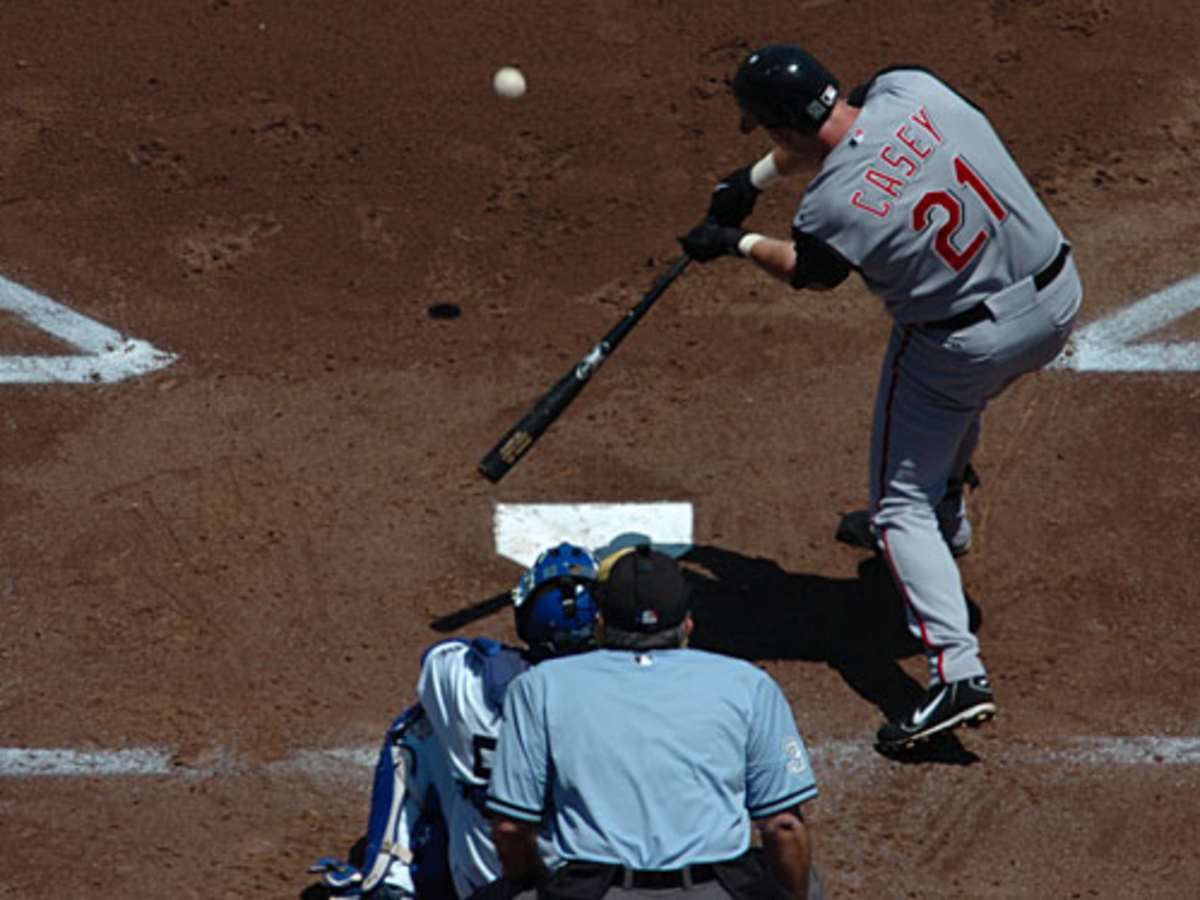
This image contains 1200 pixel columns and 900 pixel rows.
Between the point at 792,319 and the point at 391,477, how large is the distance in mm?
1902

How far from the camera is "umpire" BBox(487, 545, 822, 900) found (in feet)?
14.4

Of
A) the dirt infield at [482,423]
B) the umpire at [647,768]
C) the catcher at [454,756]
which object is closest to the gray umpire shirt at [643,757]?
the umpire at [647,768]

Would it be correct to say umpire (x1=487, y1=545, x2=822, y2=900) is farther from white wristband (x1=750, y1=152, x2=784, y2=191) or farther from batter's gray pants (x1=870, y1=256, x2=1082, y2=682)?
white wristband (x1=750, y1=152, x2=784, y2=191)

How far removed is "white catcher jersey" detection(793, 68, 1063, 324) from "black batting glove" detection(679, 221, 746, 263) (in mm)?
546

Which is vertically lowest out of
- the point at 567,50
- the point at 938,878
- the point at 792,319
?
the point at 938,878

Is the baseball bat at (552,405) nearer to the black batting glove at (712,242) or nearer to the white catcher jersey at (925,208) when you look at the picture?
the black batting glove at (712,242)

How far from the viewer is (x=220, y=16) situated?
31.1 ft

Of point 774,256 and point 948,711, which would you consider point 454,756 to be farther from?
point 774,256

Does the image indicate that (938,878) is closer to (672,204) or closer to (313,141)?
(672,204)

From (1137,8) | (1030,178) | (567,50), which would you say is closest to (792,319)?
(1030,178)

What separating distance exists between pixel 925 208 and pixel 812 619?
162 centimetres

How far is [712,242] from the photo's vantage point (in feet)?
21.5

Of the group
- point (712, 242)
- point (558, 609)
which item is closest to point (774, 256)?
point (712, 242)

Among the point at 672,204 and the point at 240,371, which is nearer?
the point at 240,371
